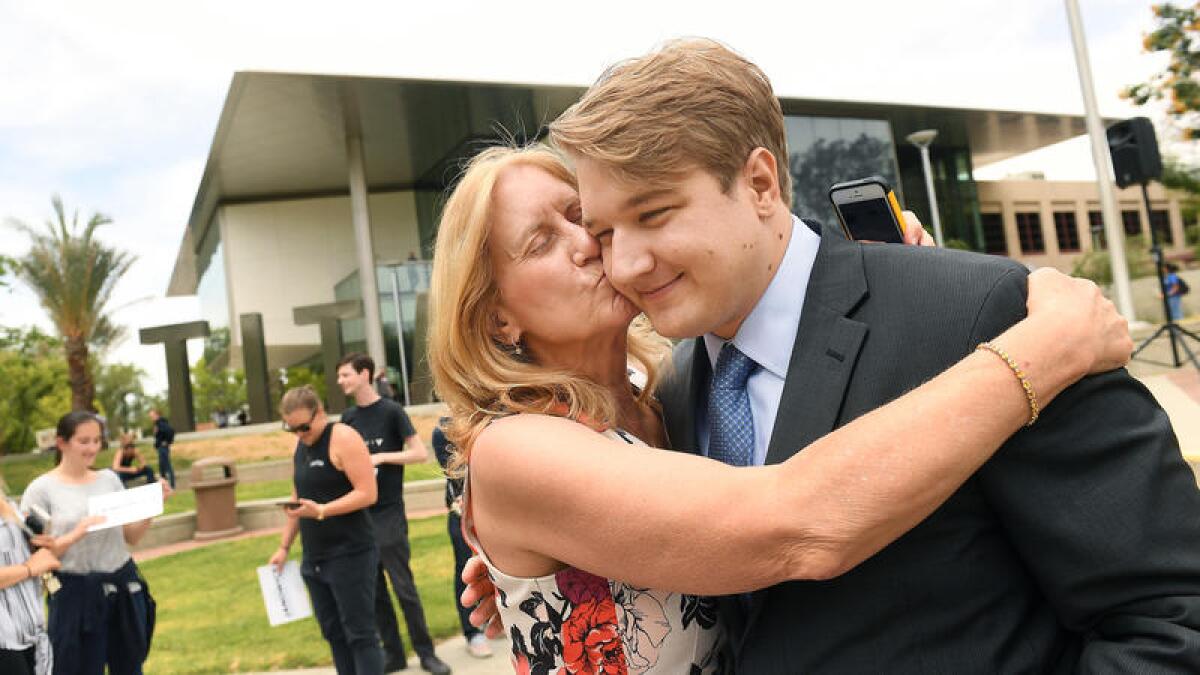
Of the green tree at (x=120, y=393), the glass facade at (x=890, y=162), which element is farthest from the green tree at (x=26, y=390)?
the glass facade at (x=890, y=162)

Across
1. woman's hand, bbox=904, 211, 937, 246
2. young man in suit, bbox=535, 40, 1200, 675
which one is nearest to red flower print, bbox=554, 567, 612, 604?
young man in suit, bbox=535, 40, 1200, 675

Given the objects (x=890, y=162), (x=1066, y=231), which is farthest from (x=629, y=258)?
(x=1066, y=231)

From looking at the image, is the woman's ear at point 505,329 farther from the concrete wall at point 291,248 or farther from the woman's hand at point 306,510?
the concrete wall at point 291,248

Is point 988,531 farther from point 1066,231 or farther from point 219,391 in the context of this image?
point 219,391

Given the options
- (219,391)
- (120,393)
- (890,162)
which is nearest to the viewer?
(890,162)

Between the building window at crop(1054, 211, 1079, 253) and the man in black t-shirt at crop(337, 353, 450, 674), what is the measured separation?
54.2 metres

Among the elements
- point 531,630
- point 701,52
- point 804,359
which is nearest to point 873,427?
point 804,359

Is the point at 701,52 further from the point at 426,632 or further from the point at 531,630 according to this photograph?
the point at 426,632

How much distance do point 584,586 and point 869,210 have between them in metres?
1.04

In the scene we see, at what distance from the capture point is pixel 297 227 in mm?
45906

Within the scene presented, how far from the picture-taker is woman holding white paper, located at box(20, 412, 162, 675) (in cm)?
604

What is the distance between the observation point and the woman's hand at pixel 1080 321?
1396 millimetres

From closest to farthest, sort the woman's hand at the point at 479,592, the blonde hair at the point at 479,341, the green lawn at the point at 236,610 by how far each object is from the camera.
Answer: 1. the blonde hair at the point at 479,341
2. the woman's hand at the point at 479,592
3. the green lawn at the point at 236,610

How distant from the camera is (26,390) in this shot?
43656 mm
